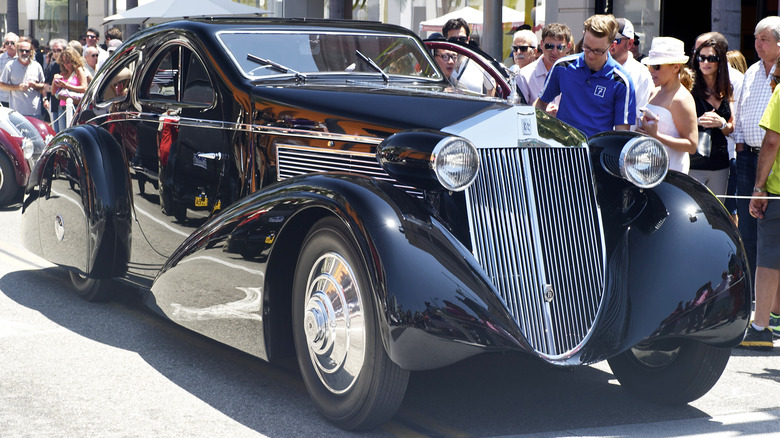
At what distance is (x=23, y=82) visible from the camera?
572 inches

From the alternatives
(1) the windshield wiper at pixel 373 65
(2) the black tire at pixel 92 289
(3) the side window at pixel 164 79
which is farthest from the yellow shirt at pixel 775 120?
(2) the black tire at pixel 92 289

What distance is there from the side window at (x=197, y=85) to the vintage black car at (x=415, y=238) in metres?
0.03

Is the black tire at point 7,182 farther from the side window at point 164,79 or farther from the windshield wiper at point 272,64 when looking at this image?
the windshield wiper at point 272,64

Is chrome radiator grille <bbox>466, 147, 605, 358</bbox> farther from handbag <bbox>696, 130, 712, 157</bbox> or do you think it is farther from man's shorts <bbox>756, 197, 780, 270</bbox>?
handbag <bbox>696, 130, 712, 157</bbox>

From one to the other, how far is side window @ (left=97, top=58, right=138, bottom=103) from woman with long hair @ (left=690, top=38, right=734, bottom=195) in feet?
12.5

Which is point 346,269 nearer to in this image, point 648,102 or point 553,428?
point 553,428

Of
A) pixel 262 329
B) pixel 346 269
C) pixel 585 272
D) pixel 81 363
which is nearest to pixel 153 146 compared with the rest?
pixel 81 363

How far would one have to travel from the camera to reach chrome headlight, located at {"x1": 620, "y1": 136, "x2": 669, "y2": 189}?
4.72 meters

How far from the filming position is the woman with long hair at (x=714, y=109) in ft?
23.1

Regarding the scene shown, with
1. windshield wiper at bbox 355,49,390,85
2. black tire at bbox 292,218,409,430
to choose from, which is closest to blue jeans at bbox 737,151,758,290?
windshield wiper at bbox 355,49,390,85

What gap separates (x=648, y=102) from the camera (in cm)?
681

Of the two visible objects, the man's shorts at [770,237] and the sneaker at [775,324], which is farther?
the sneaker at [775,324]

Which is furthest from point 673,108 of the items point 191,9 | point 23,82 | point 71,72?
point 23,82

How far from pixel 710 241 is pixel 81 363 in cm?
318
